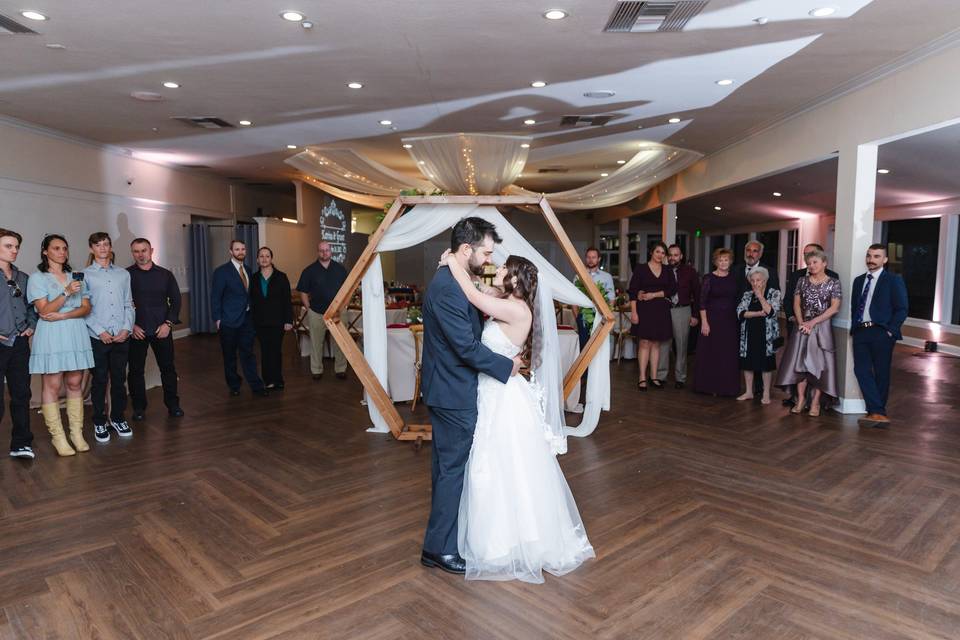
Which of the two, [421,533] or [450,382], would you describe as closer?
[450,382]

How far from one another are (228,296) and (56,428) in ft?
6.94

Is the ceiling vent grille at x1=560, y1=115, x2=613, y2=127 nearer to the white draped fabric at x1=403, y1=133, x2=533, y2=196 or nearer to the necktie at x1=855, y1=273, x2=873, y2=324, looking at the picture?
the white draped fabric at x1=403, y1=133, x2=533, y2=196

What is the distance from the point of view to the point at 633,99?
6246 mm

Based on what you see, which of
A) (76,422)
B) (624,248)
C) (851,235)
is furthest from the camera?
(624,248)

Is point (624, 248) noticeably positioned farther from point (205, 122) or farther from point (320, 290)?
point (205, 122)

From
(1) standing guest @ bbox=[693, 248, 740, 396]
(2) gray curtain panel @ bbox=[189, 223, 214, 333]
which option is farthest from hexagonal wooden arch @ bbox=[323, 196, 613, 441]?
(2) gray curtain panel @ bbox=[189, 223, 214, 333]

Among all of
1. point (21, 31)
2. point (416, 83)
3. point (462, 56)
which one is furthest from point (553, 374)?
point (21, 31)

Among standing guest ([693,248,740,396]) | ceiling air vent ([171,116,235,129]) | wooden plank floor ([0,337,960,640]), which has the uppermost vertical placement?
ceiling air vent ([171,116,235,129])

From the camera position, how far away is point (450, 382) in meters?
2.82

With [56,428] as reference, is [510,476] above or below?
above

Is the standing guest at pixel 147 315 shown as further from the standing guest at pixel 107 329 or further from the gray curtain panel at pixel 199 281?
the gray curtain panel at pixel 199 281

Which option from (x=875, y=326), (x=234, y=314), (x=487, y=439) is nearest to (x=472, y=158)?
(x=234, y=314)

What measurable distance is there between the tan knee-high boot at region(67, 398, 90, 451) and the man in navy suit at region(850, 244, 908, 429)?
6.30 metres

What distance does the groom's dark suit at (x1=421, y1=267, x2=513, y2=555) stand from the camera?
275 cm
